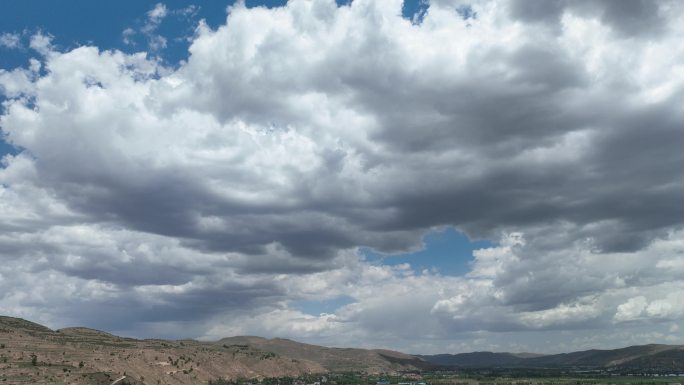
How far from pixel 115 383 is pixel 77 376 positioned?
46.5 feet

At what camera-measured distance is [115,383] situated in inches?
7598

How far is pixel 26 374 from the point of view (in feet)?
605

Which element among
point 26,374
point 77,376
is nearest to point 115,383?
point 77,376

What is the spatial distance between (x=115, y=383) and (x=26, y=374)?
87.7 feet

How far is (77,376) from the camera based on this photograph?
195875 millimetres

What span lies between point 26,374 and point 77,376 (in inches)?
642

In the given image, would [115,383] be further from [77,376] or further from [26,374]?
[26,374]
